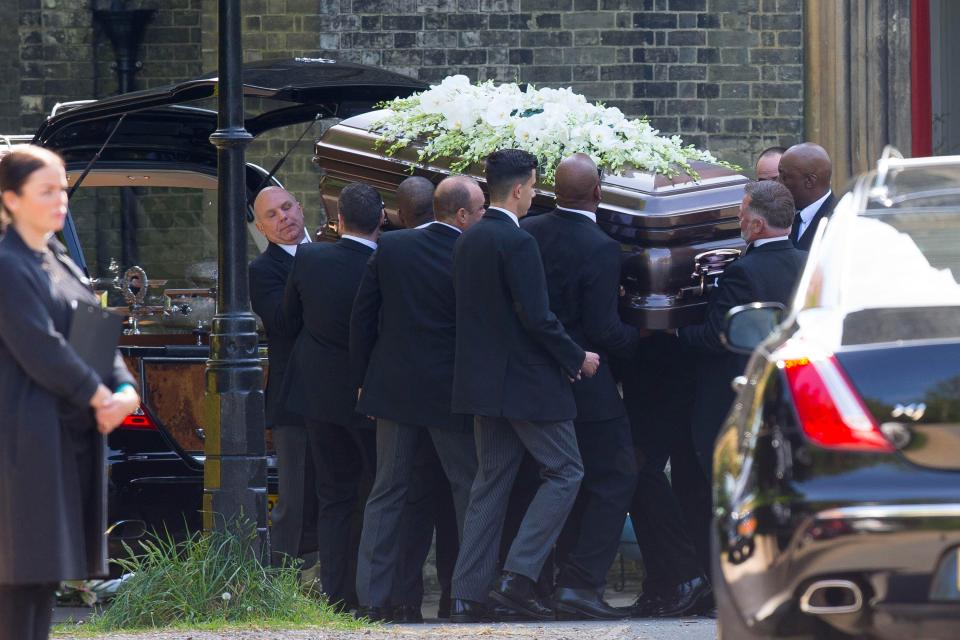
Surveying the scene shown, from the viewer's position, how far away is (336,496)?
7562 millimetres

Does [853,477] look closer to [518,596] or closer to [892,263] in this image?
[892,263]

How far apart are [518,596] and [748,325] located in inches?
106


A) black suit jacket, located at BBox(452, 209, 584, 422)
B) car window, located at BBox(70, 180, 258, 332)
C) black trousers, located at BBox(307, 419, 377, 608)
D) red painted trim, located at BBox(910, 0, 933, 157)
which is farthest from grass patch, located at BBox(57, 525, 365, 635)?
car window, located at BBox(70, 180, 258, 332)

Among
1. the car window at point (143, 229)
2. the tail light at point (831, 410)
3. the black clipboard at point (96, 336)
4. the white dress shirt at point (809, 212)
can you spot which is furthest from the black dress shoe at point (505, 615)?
the car window at point (143, 229)

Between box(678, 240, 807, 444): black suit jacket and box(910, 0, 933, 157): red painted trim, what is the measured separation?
9932 millimetres

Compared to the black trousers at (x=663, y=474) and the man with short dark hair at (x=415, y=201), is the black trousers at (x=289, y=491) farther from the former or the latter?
the black trousers at (x=663, y=474)

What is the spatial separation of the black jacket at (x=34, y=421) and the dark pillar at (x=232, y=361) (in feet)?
7.54

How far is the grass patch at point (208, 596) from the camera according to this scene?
20.9 ft

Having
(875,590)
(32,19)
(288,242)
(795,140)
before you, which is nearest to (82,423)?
(875,590)

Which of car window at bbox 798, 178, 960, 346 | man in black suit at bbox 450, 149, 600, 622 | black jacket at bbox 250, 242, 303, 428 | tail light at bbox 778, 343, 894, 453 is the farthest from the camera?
black jacket at bbox 250, 242, 303, 428

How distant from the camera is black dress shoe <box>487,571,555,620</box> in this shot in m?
7.03

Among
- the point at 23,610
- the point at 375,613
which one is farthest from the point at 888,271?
the point at 375,613

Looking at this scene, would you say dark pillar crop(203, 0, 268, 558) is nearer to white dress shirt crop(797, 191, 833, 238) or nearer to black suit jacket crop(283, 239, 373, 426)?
black suit jacket crop(283, 239, 373, 426)

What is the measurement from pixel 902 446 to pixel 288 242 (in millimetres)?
4852
